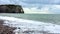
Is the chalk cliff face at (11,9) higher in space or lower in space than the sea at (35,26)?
higher

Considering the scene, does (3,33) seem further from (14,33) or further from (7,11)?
(7,11)

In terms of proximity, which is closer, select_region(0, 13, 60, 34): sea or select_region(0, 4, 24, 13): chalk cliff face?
select_region(0, 13, 60, 34): sea

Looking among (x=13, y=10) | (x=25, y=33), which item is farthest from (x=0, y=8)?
(x=25, y=33)

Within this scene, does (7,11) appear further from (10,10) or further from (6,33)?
(6,33)

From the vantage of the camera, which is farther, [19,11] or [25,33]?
[19,11]

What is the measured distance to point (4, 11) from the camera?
195ft

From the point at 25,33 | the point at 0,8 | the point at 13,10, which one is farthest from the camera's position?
the point at 13,10

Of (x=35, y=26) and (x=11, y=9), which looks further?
(x=11, y=9)

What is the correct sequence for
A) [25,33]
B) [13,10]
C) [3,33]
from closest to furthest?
[3,33] < [25,33] < [13,10]

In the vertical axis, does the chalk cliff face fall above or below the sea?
above

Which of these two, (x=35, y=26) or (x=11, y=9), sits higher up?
(x=11, y=9)

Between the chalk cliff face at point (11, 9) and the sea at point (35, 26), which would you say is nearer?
the sea at point (35, 26)

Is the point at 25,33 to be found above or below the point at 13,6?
below

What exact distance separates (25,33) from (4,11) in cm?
5139
